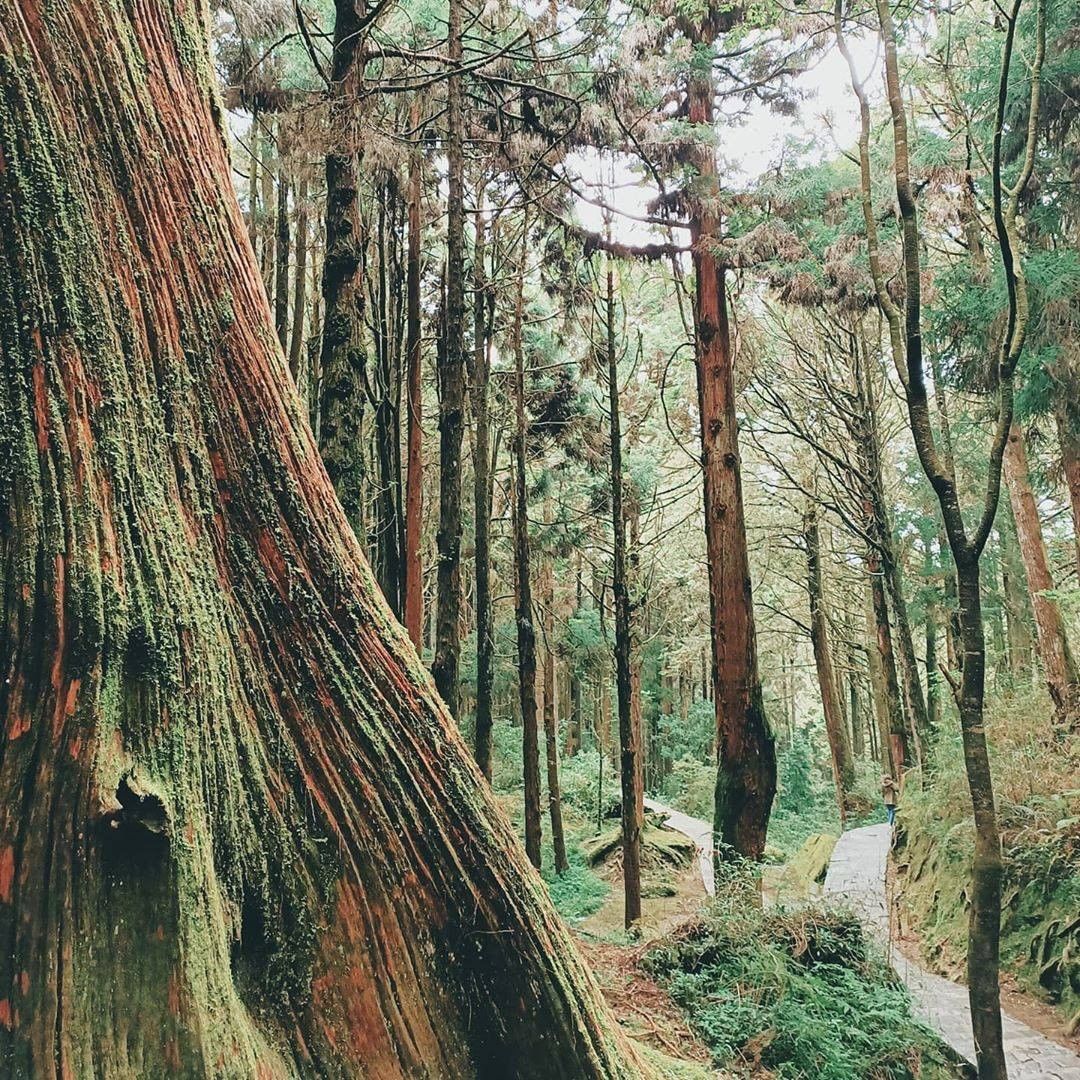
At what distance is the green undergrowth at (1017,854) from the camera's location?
20.6 feet

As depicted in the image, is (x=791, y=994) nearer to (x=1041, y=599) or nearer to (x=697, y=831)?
(x=1041, y=599)

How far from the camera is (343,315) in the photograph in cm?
501

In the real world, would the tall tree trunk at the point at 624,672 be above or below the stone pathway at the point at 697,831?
above

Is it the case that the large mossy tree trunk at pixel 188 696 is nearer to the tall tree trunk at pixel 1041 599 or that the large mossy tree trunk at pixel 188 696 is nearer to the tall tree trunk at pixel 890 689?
the tall tree trunk at pixel 1041 599

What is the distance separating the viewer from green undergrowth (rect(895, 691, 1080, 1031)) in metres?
6.29

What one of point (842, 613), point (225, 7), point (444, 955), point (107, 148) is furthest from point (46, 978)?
point (842, 613)

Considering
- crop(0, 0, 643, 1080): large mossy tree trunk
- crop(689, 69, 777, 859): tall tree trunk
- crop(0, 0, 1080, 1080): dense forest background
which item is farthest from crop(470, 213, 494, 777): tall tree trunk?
crop(0, 0, 643, 1080): large mossy tree trunk

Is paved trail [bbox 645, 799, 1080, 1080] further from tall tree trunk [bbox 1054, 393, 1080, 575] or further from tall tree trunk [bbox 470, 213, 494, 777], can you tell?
tall tree trunk [bbox 1054, 393, 1080, 575]

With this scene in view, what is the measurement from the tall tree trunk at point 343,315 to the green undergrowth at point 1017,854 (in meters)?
6.69

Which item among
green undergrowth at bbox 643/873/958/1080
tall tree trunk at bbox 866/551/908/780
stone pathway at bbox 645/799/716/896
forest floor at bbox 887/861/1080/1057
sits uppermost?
tall tree trunk at bbox 866/551/908/780

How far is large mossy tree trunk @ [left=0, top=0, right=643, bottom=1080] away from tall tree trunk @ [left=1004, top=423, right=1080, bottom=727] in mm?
8825

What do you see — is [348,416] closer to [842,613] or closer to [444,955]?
[444,955]

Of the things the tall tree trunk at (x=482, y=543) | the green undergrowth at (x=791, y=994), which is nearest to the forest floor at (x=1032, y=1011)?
the green undergrowth at (x=791, y=994)

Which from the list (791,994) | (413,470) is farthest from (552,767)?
(791,994)
